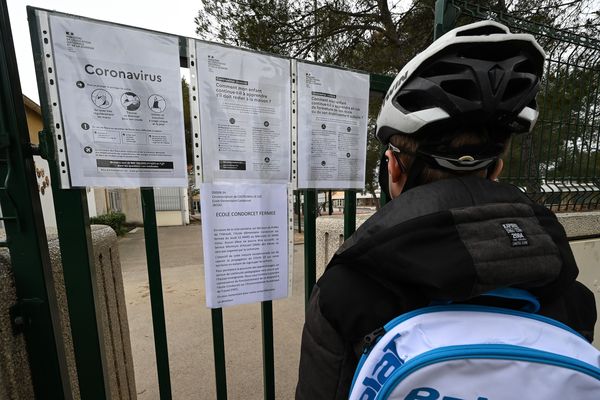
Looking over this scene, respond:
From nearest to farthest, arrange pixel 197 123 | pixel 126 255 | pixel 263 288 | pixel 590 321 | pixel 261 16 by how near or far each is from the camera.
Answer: pixel 590 321, pixel 197 123, pixel 263 288, pixel 261 16, pixel 126 255

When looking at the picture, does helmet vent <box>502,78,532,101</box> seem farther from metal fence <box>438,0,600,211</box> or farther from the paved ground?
the paved ground

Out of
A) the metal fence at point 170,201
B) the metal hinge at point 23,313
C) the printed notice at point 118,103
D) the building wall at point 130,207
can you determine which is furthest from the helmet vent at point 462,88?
the building wall at point 130,207

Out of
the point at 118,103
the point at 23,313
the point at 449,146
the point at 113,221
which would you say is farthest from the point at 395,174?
the point at 113,221

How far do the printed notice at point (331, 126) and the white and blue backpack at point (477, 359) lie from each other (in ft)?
2.88

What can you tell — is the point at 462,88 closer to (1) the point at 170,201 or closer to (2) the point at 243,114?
(2) the point at 243,114

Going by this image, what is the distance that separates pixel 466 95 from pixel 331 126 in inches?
25.4

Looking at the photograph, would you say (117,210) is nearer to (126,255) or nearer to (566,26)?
(126,255)

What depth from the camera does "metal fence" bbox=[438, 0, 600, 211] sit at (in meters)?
2.50

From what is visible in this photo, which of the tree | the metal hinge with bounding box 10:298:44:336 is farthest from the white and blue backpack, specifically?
the tree

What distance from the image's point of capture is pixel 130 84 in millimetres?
1068

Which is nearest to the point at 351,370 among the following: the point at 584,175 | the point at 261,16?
the point at 584,175

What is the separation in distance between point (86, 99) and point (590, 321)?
1875 millimetres

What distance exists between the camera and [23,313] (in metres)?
1.06

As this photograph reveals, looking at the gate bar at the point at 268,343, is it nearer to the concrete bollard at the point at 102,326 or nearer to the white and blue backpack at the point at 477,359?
the concrete bollard at the point at 102,326
